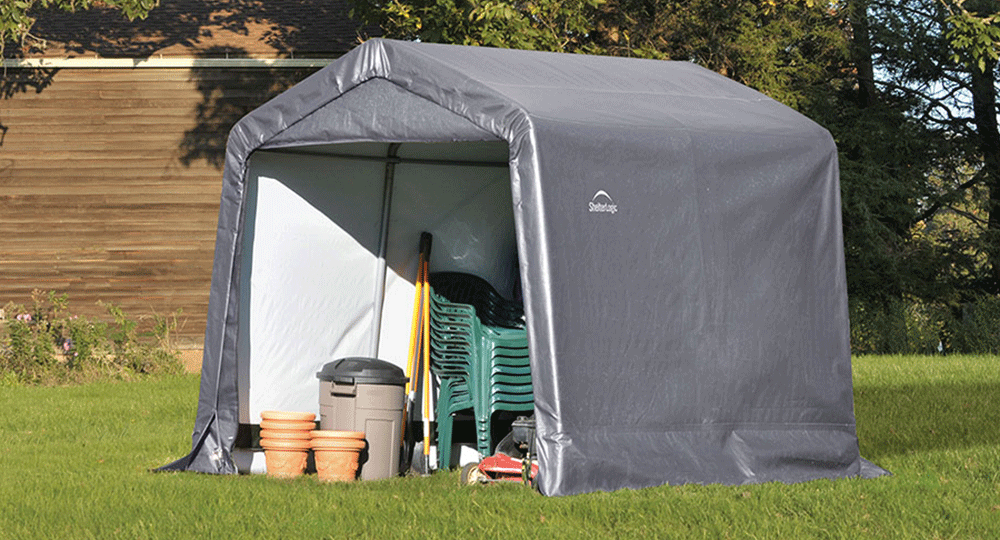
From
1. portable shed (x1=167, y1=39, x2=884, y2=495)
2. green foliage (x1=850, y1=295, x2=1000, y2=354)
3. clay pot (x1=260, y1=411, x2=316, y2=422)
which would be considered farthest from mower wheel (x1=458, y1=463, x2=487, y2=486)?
green foliage (x1=850, y1=295, x2=1000, y2=354)

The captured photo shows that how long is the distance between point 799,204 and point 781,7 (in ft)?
33.6

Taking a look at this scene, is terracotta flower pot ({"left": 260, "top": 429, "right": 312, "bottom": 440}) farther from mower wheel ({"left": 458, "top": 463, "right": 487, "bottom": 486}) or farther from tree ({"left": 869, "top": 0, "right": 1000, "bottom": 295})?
tree ({"left": 869, "top": 0, "right": 1000, "bottom": 295})

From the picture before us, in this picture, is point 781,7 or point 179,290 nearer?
point 179,290

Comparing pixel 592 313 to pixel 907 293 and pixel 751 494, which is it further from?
pixel 907 293

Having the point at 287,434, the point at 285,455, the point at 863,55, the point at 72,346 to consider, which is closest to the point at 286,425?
the point at 287,434

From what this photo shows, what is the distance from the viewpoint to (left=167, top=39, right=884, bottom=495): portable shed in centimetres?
571

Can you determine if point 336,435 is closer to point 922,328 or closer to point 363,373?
point 363,373

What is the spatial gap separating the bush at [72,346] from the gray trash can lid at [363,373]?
5.60 metres

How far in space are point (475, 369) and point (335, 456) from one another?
3.35ft

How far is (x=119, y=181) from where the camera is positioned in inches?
504

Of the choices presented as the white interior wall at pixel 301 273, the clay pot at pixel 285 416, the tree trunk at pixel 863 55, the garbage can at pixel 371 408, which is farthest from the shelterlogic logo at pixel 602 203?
the tree trunk at pixel 863 55

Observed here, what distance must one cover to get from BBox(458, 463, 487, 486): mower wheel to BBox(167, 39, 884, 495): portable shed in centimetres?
83

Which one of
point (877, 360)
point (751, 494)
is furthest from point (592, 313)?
point (877, 360)

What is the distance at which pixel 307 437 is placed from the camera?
264 inches
